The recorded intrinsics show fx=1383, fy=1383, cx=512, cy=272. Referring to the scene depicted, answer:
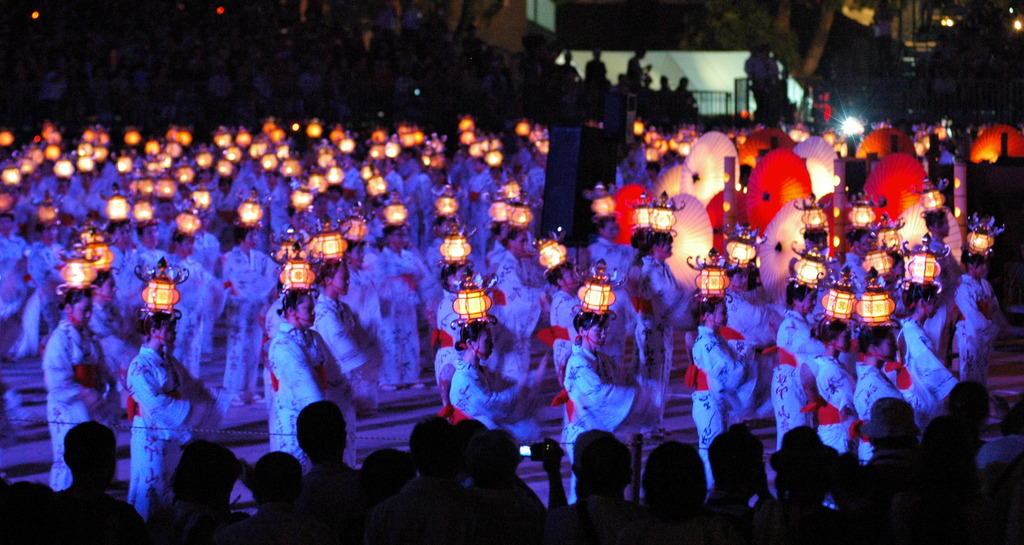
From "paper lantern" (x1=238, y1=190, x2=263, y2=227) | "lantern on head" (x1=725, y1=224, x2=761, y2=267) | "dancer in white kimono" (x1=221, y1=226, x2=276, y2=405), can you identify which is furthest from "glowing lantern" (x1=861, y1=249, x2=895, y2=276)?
"paper lantern" (x1=238, y1=190, x2=263, y2=227)

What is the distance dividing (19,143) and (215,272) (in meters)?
10.6

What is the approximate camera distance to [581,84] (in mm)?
23422

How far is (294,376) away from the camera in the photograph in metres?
7.23

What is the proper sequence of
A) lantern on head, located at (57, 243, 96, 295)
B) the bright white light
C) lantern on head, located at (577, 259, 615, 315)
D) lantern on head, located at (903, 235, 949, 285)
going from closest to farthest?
lantern on head, located at (577, 259, 615, 315)
lantern on head, located at (57, 243, 96, 295)
lantern on head, located at (903, 235, 949, 285)
the bright white light

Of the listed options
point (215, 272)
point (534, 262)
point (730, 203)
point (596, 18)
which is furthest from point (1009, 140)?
point (596, 18)

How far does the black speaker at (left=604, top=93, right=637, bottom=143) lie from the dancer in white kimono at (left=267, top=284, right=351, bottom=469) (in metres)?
7.30

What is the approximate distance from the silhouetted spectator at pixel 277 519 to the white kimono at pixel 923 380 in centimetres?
398

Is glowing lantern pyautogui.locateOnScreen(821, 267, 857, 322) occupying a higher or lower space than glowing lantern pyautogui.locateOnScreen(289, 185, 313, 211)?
lower

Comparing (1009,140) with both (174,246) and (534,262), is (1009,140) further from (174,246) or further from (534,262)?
(174,246)

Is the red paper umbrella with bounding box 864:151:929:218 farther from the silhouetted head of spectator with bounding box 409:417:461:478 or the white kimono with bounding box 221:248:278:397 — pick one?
the silhouetted head of spectator with bounding box 409:417:461:478

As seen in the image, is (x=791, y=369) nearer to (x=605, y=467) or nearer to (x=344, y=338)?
(x=344, y=338)

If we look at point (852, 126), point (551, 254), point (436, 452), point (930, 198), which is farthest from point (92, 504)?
point (852, 126)

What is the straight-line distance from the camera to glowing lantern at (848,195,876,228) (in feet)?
38.6

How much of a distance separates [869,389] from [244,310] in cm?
577
